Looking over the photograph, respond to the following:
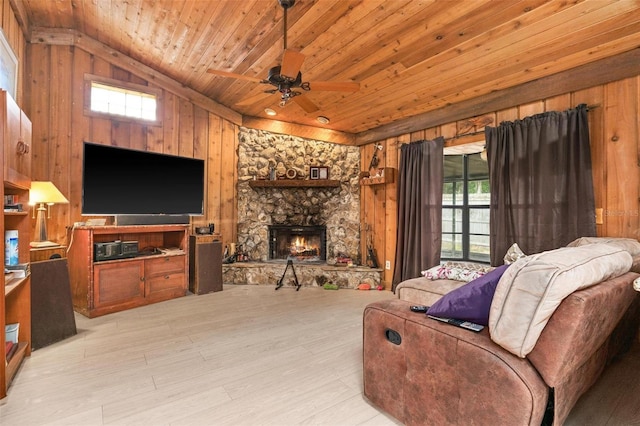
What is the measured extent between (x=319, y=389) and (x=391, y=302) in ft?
2.47

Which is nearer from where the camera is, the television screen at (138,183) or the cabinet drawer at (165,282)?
the television screen at (138,183)

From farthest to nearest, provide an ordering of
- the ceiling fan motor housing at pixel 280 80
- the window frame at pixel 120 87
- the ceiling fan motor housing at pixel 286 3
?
the window frame at pixel 120 87, the ceiling fan motor housing at pixel 280 80, the ceiling fan motor housing at pixel 286 3

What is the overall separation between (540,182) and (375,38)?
7.12ft

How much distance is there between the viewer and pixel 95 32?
134 inches

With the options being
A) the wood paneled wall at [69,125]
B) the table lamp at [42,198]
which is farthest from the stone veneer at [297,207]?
the table lamp at [42,198]

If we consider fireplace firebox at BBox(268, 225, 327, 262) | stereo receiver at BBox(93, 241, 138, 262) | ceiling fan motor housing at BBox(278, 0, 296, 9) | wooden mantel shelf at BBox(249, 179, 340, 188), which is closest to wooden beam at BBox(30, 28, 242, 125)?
wooden mantel shelf at BBox(249, 179, 340, 188)

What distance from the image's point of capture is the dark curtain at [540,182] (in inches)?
109

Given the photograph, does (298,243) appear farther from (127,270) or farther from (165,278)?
(127,270)

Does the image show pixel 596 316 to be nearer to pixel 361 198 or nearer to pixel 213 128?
pixel 361 198

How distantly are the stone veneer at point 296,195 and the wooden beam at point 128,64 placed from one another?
0.54 m

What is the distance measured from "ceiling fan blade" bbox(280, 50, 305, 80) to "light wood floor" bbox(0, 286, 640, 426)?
7.22 feet

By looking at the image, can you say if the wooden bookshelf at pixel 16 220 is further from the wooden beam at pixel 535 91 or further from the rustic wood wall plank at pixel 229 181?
the wooden beam at pixel 535 91

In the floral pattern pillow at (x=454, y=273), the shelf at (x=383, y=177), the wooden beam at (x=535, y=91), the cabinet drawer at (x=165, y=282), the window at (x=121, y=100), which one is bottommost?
the cabinet drawer at (x=165, y=282)

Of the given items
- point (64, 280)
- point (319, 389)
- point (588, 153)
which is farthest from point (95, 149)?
point (588, 153)
